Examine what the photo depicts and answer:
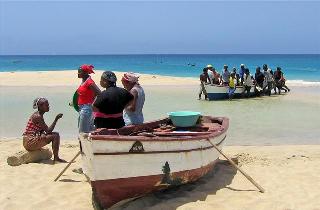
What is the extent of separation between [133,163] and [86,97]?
7.12ft

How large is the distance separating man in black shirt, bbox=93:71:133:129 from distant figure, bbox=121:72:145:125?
0.68 metres

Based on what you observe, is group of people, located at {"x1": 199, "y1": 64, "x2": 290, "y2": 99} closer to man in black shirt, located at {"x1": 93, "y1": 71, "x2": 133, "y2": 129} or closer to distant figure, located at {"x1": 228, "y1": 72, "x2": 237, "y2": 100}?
distant figure, located at {"x1": 228, "y1": 72, "x2": 237, "y2": 100}

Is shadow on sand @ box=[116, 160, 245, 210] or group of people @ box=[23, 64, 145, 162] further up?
group of people @ box=[23, 64, 145, 162]

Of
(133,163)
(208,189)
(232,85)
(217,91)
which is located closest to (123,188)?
(133,163)

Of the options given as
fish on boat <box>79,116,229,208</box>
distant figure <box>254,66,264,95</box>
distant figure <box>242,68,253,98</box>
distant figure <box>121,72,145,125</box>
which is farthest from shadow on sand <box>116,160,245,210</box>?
distant figure <box>254,66,264,95</box>

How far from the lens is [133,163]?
6.57m

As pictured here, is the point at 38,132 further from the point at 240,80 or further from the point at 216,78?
the point at 240,80

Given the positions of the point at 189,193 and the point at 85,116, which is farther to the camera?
the point at 85,116

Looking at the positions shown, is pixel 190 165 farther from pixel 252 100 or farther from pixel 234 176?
pixel 252 100

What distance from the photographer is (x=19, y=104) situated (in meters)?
21.0

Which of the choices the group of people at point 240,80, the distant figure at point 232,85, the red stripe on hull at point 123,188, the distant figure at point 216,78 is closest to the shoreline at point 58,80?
the group of people at point 240,80

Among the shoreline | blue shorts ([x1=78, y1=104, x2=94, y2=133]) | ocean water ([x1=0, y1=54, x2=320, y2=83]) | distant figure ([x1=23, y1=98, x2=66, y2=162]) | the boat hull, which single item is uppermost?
blue shorts ([x1=78, y1=104, x2=94, y2=133])

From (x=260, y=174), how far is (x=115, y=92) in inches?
137

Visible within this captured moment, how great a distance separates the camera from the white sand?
23.5 ft
